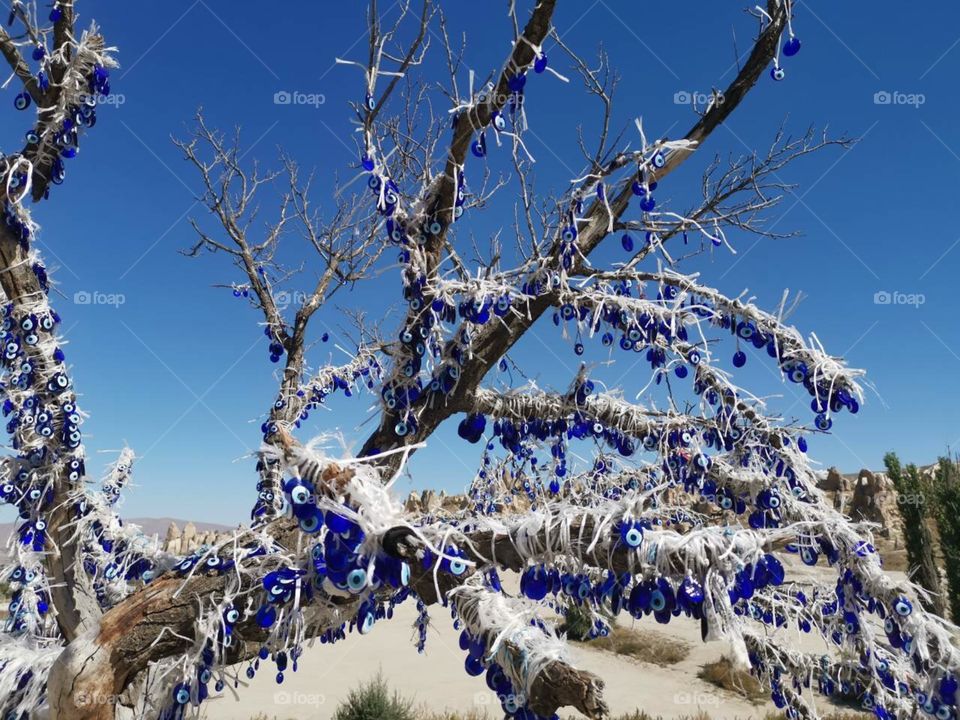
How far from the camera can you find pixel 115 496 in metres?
Answer: 4.68

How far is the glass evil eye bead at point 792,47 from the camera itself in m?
2.93

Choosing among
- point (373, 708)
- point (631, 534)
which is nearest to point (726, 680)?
point (373, 708)

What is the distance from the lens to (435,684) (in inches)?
477

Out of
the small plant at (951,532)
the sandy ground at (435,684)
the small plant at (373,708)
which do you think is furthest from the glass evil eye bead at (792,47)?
the small plant at (951,532)

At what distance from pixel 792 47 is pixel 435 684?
12.5 meters

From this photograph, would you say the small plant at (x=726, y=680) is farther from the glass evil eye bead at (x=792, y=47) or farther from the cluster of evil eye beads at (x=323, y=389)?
the glass evil eye bead at (x=792, y=47)

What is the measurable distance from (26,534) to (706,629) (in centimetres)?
378

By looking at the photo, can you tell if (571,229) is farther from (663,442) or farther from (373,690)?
(373,690)

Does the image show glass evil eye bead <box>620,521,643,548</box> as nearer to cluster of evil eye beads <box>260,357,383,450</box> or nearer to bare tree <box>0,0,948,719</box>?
bare tree <box>0,0,948,719</box>

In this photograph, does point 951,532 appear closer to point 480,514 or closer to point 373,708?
point 373,708

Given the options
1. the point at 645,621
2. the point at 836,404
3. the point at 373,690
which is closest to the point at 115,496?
the point at 836,404

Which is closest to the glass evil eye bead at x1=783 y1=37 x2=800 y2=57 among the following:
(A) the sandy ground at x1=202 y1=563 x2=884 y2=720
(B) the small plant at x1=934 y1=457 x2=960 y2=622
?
(A) the sandy ground at x1=202 y1=563 x2=884 y2=720

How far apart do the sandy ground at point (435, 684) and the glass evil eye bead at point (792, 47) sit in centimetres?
856

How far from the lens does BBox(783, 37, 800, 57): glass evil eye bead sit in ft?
9.61
